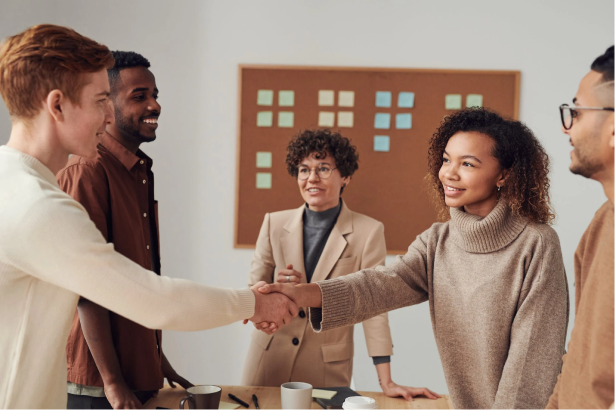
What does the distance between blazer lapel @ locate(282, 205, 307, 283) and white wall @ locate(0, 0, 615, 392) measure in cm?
118

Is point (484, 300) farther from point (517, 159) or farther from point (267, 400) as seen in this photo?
point (267, 400)

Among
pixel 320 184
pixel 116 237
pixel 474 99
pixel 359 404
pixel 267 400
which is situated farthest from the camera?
pixel 474 99

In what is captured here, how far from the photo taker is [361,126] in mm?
3564

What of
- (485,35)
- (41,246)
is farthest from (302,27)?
(41,246)

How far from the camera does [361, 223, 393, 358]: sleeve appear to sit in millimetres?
2275

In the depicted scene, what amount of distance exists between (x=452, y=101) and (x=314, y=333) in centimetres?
191

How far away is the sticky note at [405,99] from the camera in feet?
11.6

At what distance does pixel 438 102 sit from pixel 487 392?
2.27 m

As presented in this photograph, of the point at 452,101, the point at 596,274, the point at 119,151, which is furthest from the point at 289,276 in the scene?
the point at 452,101

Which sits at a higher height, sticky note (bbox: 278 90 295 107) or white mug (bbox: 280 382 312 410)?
sticky note (bbox: 278 90 295 107)

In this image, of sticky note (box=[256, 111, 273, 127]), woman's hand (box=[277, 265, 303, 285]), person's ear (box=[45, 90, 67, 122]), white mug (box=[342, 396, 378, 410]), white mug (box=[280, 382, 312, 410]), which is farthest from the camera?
sticky note (box=[256, 111, 273, 127])

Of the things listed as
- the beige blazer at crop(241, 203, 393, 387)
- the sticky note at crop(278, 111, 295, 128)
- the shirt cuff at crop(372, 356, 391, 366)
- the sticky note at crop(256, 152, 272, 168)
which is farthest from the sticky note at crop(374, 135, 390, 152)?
the shirt cuff at crop(372, 356, 391, 366)

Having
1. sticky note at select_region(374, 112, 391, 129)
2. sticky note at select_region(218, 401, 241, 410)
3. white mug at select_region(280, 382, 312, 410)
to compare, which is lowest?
sticky note at select_region(218, 401, 241, 410)

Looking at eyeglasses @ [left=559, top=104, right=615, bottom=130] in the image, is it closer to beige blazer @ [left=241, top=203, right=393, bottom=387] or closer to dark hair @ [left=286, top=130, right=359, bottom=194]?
beige blazer @ [left=241, top=203, right=393, bottom=387]
